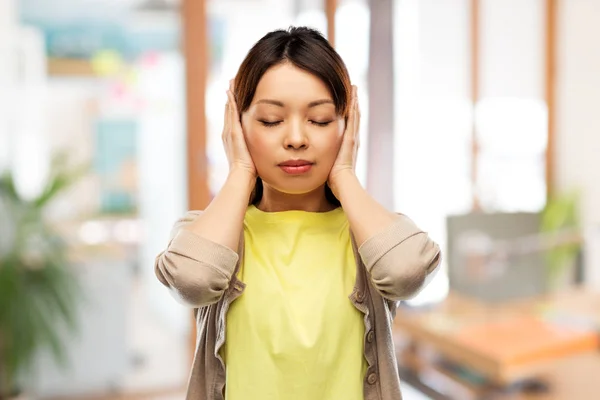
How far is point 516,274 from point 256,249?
10.6ft

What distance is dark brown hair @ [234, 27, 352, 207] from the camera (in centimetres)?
Answer: 87

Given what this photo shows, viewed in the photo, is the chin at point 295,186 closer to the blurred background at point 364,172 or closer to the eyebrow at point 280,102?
the eyebrow at point 280,102

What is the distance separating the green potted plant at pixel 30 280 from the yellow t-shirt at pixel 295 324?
2023mm

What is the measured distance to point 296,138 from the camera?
2.79 feet

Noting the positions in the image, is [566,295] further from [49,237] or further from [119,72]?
[119,72]

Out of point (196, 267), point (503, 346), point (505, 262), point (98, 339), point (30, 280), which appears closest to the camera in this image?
point (196, 267)

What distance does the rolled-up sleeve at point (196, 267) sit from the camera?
81 centimetres

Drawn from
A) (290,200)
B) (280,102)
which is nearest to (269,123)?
(280,102)

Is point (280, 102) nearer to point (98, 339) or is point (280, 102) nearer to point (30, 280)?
point (30, 280)

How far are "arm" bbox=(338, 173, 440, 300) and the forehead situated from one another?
0.15m

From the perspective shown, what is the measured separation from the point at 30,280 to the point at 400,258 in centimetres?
231

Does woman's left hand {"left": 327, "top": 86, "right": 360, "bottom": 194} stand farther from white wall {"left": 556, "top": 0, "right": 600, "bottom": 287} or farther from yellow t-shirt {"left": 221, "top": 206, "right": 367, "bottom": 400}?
white wall {"left": 556, "top": 0, "right": 600, "bottom": 287}

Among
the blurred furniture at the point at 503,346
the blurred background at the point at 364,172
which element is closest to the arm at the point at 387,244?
the blurred background at the point at 364,172

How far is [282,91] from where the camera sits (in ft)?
2.82
